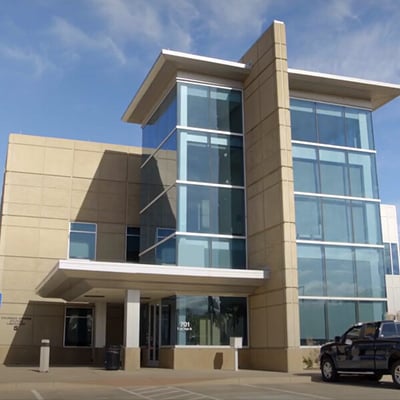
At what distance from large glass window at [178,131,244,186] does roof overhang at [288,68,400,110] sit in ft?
12.9

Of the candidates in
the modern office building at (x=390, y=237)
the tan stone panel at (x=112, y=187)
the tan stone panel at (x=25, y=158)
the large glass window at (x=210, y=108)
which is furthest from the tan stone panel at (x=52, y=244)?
the modern office building at (x=390, y=237)

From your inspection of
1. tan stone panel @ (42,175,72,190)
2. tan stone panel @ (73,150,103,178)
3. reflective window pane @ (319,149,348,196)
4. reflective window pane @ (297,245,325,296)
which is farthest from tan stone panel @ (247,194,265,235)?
tan stone panel @ (42,175,72,190)

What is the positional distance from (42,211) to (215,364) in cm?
1459

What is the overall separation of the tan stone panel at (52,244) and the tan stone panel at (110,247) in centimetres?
193

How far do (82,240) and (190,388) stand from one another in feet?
61.4

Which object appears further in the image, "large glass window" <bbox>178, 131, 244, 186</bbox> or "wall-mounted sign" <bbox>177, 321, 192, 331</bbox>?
"large glass window" <bbox>178, 131, 244, 186</bbox>

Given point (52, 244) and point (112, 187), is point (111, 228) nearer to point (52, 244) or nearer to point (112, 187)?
point (112, 187)

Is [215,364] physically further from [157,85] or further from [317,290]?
[157,85]

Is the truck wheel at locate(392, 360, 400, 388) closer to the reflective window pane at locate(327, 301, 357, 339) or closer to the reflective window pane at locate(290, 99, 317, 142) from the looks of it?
the reflective window pane at locate(327, 301, 357, 339)

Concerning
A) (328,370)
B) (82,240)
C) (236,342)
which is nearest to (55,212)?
(82,240)

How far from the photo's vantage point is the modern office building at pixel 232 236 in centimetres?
2445

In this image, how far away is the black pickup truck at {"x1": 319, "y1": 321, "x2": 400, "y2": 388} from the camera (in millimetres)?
16172

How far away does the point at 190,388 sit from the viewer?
1698cm

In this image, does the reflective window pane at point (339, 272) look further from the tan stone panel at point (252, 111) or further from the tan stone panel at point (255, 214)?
the tan stone panel at point (252, 111)
